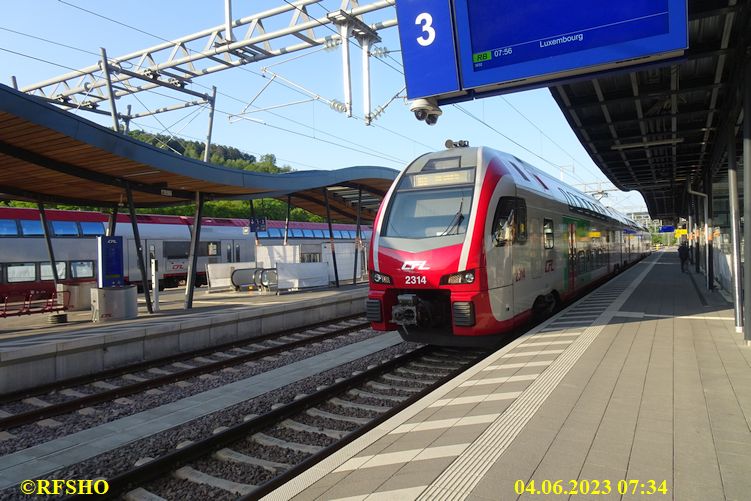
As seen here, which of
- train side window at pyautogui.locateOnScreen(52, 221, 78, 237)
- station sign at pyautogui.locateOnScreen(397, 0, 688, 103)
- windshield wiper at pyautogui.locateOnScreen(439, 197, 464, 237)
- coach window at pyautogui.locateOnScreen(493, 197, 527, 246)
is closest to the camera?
station sign at pyautogui.locateOnScreen(397, 0, 688, 103)

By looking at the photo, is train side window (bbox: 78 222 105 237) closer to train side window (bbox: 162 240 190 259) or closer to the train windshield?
train side window (bbox: 162 240 190 259)

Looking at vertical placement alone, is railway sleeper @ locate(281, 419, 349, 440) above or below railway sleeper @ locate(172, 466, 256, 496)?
above

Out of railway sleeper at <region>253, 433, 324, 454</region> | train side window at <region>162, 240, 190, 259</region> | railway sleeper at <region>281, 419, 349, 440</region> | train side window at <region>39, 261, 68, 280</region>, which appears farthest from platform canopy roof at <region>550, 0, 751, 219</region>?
train side window at <region>39, 261, 68, 280</region>

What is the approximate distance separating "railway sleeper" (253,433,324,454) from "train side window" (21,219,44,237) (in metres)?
19.1

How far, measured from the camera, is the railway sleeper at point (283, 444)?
4852mm

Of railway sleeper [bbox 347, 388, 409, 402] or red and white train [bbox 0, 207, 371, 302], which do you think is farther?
red and white train [bbox 0, 207, 371, 302]

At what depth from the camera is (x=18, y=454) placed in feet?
16.7

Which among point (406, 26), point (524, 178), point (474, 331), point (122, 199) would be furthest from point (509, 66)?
point (122, 199)

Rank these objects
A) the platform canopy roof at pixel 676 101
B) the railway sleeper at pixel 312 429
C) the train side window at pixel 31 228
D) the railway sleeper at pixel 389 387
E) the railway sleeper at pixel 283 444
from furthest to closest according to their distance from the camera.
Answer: the train side window at pixel 31 228, the platform canopy roof at pixel 676 101, the railway sleeper at pixel 389 387, the railway sleeper at pixel 312 429, the railway sleeper at pixel 283 444

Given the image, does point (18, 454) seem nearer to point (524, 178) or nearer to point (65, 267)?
point (524, 178)

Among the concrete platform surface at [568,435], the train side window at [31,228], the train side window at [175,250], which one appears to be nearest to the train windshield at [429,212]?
→ the concrete platform surface at [568,435]

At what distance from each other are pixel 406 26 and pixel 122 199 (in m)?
11.7

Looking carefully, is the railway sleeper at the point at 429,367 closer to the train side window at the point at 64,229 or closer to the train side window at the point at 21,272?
the train side window at the point at 21,272

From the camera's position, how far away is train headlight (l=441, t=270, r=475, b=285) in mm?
7113
